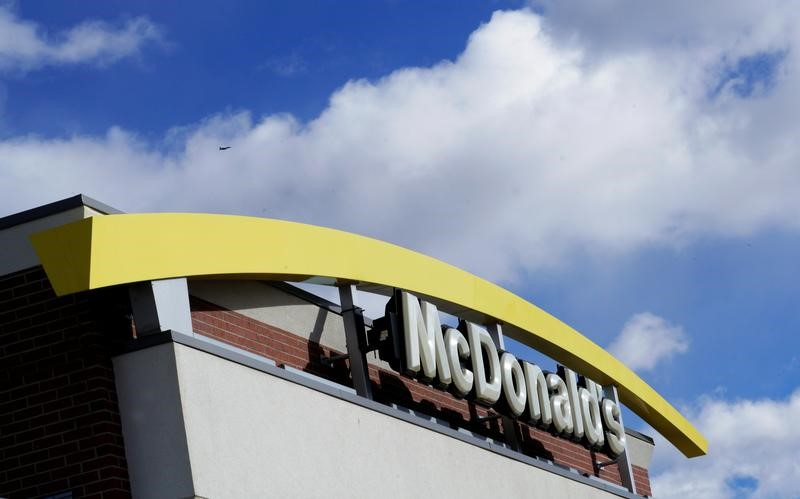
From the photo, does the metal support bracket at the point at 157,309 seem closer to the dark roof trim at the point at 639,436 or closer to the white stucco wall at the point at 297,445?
the white stucco wall at the point at 297,445

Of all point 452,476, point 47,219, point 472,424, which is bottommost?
point 452,476

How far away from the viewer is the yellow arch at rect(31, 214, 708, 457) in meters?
11.8

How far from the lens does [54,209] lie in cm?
1254

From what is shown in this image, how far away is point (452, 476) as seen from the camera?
50.8 ft

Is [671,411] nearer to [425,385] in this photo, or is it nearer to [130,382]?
[425,385]

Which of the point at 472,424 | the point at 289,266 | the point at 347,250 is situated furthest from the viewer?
the point at 472,424

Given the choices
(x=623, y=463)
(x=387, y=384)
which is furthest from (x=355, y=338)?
(x=623, y=463)

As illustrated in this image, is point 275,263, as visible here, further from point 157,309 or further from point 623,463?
point 623,463

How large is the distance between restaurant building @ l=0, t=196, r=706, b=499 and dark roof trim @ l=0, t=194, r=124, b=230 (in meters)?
0.02

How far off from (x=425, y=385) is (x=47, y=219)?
235 inches

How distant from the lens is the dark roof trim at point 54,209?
12.4 m

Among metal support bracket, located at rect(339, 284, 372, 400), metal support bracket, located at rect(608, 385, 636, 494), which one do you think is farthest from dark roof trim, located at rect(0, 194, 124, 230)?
metal support bracket, located at rect(608, 385, 636, 494)

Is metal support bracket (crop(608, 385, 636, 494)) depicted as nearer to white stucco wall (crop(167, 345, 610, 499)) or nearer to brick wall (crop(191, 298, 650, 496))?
brick wall (crop(191, 298, 650, 496))

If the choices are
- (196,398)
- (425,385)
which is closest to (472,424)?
(425,385)
